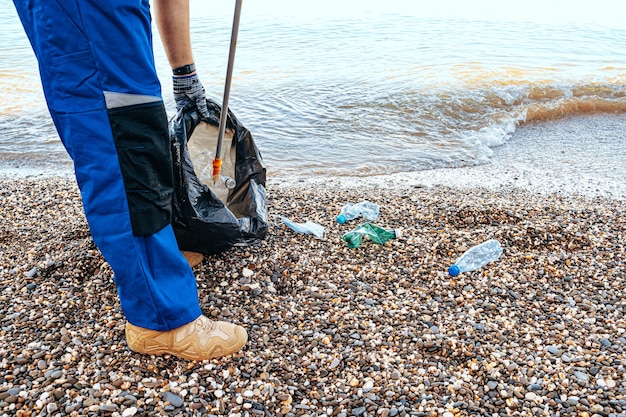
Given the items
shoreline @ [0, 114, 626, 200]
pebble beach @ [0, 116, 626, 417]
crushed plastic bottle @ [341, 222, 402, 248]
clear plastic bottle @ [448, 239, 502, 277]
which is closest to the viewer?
pebble beach @ [0, 116, 626, 417]

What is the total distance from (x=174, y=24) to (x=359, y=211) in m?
1.91

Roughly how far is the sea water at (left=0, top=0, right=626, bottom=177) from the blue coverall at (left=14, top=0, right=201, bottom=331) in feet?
12.1

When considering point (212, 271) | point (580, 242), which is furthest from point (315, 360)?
point (580, 242)

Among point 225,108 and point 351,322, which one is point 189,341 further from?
point 225,108

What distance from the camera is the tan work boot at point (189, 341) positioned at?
7.99 feet

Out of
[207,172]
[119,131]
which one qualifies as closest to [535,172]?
[207,172]

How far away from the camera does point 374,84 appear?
890cm

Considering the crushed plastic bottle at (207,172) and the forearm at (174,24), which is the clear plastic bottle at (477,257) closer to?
the crushed plastic bottle at (207,172)

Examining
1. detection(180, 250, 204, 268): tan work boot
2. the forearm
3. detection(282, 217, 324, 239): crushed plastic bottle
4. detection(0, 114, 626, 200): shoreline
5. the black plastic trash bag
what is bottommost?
detection(0, 114, 626, 200): shoreline

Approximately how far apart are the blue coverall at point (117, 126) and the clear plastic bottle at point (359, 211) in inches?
74.6

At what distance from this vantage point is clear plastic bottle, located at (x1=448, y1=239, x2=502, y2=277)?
3305 mm

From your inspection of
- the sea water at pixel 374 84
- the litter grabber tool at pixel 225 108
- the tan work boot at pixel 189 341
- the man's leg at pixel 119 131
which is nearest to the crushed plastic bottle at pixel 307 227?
the litter grabber tool at pixel 225 108

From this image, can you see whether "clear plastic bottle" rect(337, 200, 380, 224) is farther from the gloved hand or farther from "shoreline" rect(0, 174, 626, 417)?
the gloved hand

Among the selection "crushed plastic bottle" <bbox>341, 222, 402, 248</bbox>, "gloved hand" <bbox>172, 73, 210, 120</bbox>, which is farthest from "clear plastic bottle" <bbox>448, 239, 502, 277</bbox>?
"gloved hand" <bbox>172, 73, 210, 120</bbox>
